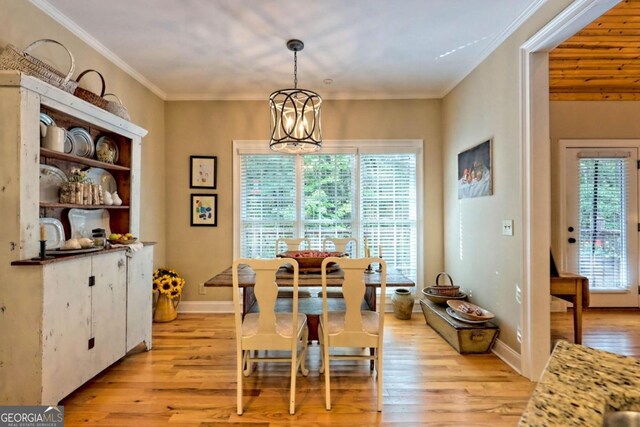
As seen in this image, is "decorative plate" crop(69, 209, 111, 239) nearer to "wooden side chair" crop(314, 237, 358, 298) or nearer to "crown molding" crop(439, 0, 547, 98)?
"wooden side chair" crop(314, 237, 358, 298)

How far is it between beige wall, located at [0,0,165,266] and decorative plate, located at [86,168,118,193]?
617 mm

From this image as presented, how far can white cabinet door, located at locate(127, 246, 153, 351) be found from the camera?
2.56 meters

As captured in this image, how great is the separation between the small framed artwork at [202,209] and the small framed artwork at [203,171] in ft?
0.46

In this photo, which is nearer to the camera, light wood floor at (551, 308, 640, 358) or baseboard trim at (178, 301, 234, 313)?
light wood floor at (551, 308, 640, 358)

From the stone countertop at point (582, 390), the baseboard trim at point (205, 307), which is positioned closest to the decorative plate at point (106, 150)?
the baseboard trim at point (205, 307)

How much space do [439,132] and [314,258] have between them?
2586 mm

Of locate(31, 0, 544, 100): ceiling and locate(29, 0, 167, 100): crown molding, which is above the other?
locate(31, 0, 544, 100): ceiling

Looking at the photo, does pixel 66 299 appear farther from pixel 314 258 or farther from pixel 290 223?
pixel 290 223

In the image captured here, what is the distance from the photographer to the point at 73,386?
1.97 meters

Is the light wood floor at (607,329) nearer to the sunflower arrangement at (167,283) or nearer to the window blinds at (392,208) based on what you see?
the window blinds at (392,208)

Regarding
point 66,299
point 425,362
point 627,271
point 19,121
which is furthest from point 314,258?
point 627,271

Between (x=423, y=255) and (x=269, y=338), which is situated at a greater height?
(x=423, y=255)

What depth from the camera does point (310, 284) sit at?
7.15 ft

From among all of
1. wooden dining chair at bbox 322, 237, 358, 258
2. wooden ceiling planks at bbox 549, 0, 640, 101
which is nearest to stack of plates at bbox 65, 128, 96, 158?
wooden dining chair at bbox 322, 237, 358, 258
